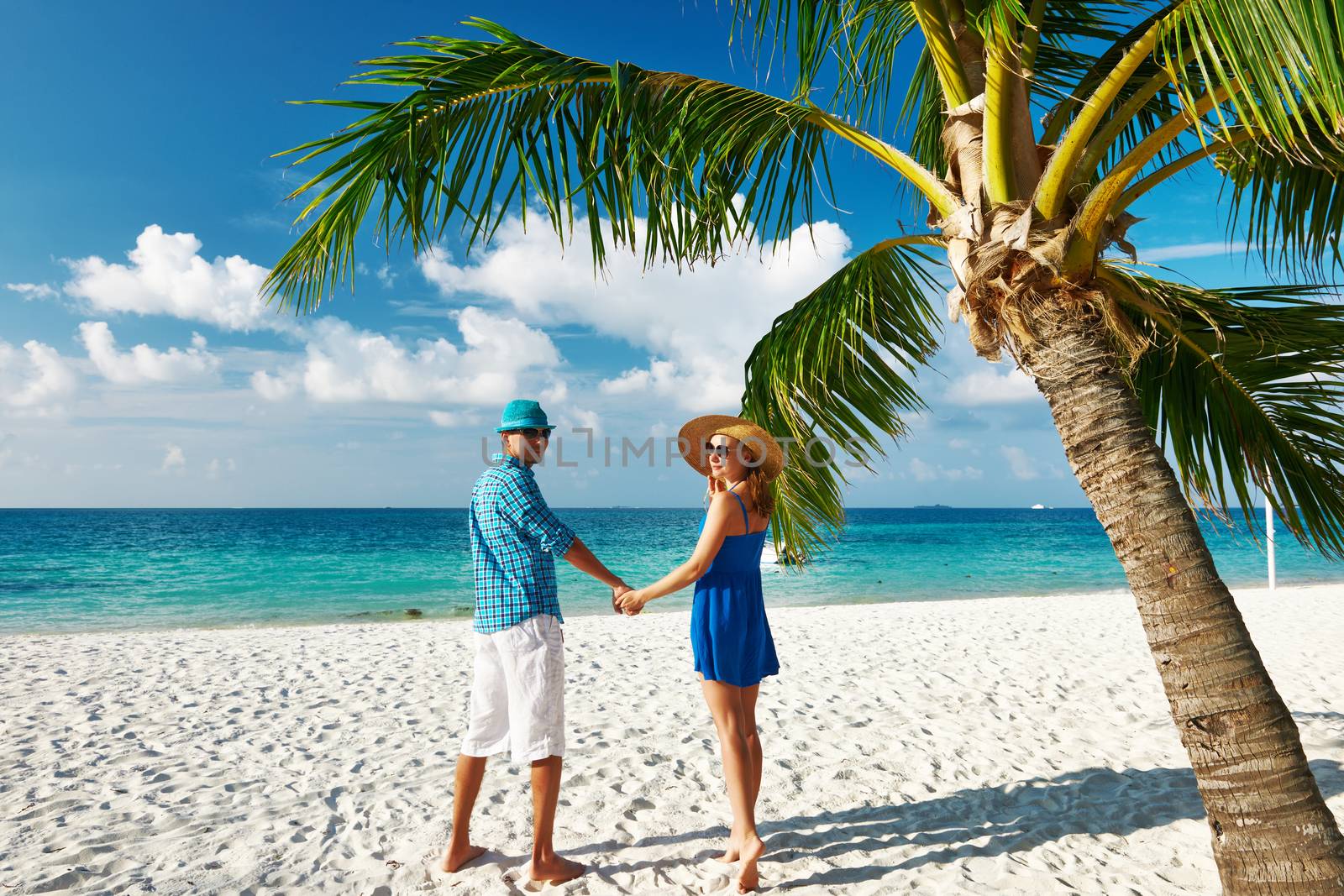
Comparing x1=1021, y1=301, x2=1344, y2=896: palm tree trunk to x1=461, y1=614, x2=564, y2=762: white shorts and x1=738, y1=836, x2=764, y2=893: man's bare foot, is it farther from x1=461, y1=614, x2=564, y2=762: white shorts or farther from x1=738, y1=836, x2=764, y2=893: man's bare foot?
x1=461, y1=614, x2=564, y2=762: white shorts

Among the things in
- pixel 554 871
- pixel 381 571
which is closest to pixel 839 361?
pixel 554 871

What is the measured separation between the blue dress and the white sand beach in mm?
814

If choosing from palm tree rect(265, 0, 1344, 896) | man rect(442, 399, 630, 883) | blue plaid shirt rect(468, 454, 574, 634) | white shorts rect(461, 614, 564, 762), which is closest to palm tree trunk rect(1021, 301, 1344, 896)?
palm tree rect(265, 0, 1344, 896)

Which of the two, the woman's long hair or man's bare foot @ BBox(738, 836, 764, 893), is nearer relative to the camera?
man's bare foot @ BBox(738, 836, 764, 893)

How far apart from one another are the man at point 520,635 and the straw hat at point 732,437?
2.53 ft

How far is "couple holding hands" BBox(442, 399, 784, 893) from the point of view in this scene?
2818mm

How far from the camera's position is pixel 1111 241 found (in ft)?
8.93

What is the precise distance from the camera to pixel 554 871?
9.53ft

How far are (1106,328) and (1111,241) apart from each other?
15.8 inches

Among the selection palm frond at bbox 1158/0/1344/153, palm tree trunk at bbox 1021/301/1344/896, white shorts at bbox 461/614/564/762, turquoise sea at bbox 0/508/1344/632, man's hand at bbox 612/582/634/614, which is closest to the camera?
palm frond at bbox 1158/0/1344/153

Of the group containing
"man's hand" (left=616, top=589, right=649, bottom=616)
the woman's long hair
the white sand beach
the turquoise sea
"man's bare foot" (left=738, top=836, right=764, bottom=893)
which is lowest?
the turquoise sea

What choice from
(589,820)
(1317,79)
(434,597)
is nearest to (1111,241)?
(1317,79)

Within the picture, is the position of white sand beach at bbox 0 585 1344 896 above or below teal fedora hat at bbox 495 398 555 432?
below

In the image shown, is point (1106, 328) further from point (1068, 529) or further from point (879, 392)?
point (1068, 529)
